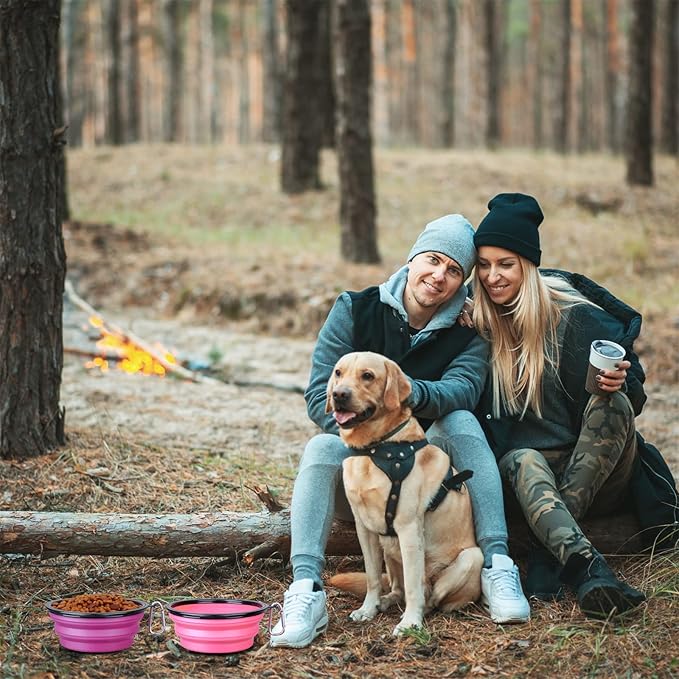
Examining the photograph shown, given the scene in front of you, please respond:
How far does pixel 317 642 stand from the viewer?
3.85m

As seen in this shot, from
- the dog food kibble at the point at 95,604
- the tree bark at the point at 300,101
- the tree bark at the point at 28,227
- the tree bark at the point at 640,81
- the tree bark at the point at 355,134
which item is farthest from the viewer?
the tree bark at the point at 640,81

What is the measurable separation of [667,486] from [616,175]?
1552cm

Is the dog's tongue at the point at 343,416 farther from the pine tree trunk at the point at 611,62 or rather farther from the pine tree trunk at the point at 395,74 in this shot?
the pine tree trunk at the point at 395,74

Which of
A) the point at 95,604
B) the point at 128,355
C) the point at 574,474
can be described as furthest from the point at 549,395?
the point at 128,355

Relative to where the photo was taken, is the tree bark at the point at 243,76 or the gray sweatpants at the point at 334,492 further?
the tree bark at the point at 243,76

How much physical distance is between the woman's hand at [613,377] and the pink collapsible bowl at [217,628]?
1.78 metres

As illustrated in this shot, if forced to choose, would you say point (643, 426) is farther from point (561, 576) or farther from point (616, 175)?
point (616, 175)

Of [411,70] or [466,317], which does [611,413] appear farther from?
[411,70]

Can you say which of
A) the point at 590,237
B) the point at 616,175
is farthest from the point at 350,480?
the point at 616,175

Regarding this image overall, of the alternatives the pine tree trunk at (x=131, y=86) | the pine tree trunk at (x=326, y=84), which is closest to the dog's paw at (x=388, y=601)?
the pine tree trunk at (x=326, y=84)

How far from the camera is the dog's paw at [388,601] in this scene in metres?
4.10

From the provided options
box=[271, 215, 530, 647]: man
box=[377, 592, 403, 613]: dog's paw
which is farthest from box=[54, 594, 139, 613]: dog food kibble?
box=[377, 592, 403, 613]: dog's paw

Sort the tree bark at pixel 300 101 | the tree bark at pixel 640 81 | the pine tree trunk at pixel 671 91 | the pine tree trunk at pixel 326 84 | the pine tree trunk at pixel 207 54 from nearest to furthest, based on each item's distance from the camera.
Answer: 1. the tree bark at pixel 300 101
2. the tree bark at pixel 640 81
3. the pine tree trunk at pixel 326 84
4. the pine tree trunk at pixel 671 91
5. the pine tree trunk at pixel 207 54

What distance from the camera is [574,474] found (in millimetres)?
Result: 4250
